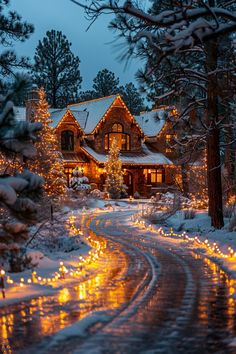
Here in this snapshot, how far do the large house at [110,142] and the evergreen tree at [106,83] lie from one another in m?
21.8

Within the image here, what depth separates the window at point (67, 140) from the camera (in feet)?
161


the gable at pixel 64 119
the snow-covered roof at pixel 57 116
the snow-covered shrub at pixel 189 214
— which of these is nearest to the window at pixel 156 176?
the gable at pixel 64 119

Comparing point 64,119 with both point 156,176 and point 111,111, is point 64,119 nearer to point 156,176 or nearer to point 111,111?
point 111,111

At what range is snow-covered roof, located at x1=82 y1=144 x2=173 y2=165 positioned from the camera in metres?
48.7

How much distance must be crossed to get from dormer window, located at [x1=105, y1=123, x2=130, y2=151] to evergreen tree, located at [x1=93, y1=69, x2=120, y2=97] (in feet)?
80.9

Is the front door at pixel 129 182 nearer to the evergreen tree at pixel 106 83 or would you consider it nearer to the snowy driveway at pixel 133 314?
the evergreen tree at pixel 106 83

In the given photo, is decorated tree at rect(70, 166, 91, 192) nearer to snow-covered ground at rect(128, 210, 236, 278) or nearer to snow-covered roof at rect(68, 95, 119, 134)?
snow-covered roof at rect(68, 95, 119, 134)

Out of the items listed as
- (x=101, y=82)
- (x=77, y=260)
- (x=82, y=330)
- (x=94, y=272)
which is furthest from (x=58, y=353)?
(x=101, y=82)

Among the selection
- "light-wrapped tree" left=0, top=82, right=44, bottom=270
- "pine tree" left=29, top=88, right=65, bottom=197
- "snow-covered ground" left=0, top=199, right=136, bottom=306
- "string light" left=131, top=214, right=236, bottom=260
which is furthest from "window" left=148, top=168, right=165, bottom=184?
"light-wrapped tree" left=0, top=82, right=44, bottom=270

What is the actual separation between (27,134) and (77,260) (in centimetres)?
955

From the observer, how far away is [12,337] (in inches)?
311

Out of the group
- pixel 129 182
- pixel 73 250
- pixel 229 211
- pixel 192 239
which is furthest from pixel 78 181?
pixel 73 250

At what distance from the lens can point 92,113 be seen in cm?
5300

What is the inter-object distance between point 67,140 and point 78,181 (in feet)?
23.7
